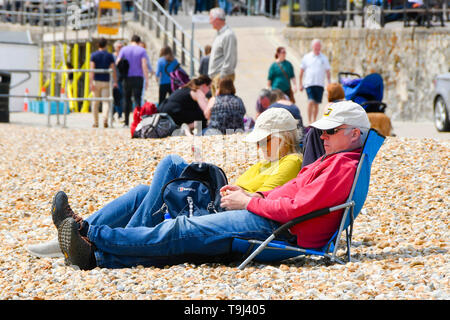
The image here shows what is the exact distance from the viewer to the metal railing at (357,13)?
1578 centimetres

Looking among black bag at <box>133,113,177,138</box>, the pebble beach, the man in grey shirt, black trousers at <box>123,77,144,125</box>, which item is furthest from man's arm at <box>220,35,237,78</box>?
black trousers at <box>123,77,144,125</box>

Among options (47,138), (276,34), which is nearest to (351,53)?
(276,34)

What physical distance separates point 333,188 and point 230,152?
4.38 meters

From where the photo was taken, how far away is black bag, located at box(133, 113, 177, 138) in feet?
32.9

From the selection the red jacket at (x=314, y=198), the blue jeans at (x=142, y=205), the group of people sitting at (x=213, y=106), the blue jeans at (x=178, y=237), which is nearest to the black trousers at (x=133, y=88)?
the group of people sitting at (x=213, y=106)

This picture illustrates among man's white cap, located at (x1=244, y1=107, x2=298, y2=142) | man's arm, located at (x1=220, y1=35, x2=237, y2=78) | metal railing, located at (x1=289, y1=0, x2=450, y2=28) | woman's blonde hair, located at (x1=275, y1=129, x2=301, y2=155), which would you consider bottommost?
woman's blonde hair, located at (x1=275, y1=129, x2=301, y2=155)

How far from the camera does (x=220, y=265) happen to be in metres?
4.70

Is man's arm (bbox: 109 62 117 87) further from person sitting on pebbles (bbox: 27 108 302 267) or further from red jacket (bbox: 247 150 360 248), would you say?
red jacket (bbox: 247 150 360 248)

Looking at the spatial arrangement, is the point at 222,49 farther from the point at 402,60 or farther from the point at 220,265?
the point at 220,265

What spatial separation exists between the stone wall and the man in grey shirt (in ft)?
19.6

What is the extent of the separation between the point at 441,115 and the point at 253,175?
8753mm

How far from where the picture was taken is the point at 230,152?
28.8 ft

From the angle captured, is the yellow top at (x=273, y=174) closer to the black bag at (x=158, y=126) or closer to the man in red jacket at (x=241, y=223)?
the man in red jacket at (x=241, y=223)

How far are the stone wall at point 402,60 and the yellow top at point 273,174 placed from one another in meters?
11.2
